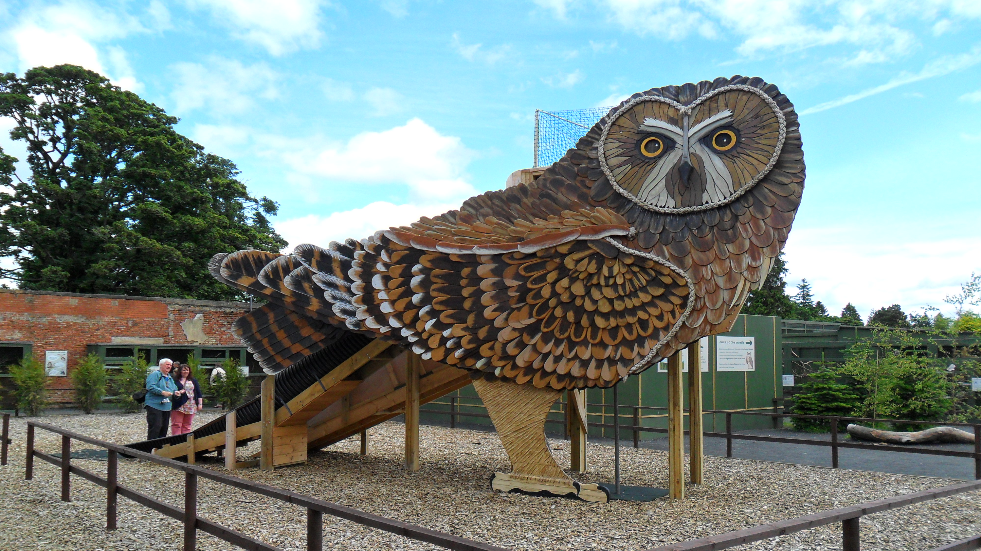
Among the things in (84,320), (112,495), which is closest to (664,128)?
(112,495)

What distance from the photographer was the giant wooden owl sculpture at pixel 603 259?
229 inches

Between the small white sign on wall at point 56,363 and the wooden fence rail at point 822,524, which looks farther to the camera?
the small white sign on wall at point 56,363

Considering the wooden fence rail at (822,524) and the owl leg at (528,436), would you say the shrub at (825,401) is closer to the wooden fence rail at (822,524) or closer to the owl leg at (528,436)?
the owl leg at (528,436)

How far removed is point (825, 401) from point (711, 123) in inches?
406

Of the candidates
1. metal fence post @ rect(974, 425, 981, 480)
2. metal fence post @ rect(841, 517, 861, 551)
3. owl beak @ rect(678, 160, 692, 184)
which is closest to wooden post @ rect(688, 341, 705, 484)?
owl beak @ rect(678, 160, 692, 184)

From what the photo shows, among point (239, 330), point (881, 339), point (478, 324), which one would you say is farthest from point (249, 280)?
point (881, 339)

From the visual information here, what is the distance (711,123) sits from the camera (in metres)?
6.01

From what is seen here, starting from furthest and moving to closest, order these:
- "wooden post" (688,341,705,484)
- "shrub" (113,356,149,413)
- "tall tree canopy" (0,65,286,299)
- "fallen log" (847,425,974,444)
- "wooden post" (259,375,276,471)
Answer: "tall tree canopy" (0,65,286,299) → "shrub" (113,356,149,413) → "fallen log" (847,425,974,444) → "wooden post" (259,375,276,471) → "wooden post" (688,341,705,484)

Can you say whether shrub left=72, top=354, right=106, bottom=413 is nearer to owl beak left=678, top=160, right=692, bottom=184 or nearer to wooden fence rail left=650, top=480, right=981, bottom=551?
owl beak left=678, top=160, right=692, bottom=184

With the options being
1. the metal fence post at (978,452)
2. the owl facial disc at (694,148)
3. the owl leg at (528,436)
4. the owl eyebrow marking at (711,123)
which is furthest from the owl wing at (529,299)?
the metal fence post at (978,452)

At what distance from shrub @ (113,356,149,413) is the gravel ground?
719cm

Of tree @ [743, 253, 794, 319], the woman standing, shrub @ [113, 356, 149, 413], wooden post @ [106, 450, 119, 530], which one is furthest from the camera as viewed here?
tree @ [743, 253, 794, 319]

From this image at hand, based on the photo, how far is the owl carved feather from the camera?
229 inches

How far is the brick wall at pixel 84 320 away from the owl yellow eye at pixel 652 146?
15.3 meters
